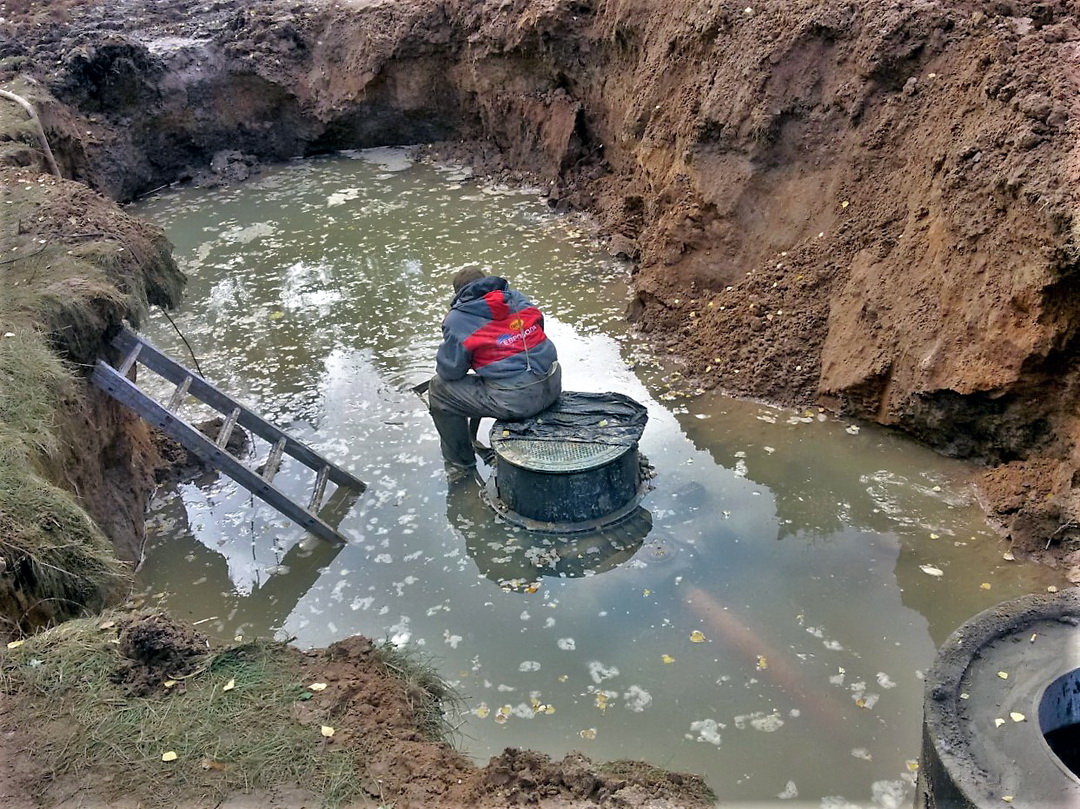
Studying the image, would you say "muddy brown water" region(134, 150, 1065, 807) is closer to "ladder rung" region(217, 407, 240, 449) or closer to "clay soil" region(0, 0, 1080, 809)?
"clay soil" region(0, 0, 1080, 809)

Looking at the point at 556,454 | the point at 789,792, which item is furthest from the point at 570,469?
the point at 789,792

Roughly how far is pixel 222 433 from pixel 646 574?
3.16 meters

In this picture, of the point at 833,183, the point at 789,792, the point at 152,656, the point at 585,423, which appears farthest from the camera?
the point at 833,183

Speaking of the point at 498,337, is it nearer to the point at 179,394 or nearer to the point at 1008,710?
the point at 179,394

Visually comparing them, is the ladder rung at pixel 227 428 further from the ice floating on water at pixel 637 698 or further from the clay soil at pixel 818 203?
the ice floating on water at pixel 637 698

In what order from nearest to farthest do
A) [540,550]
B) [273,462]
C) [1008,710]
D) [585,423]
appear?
[1008,710], [540,550], [585,423], [273,462]

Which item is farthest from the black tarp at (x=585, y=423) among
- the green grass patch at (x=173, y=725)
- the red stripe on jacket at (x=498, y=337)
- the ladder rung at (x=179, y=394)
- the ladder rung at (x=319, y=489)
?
the green grass patch at (x=173, y=725)

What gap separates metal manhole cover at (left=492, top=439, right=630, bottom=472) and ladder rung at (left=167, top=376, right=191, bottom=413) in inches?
91.1

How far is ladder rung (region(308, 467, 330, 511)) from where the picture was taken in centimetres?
603

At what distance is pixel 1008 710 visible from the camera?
3.29 m

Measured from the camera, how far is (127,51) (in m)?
14.0

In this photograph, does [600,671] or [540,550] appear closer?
[600,671]

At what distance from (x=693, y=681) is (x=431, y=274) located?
6.76 m

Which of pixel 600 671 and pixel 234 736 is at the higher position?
pixel 234 736
